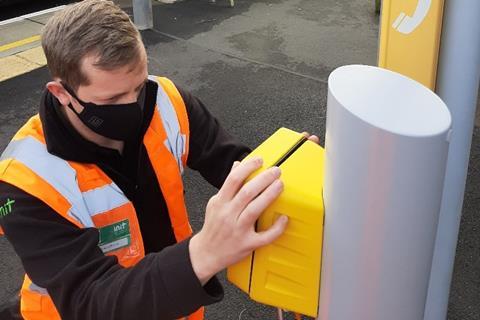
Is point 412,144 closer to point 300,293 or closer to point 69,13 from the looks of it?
point 300,293

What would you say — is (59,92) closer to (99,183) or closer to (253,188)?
(99,183)

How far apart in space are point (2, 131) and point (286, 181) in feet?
15.3

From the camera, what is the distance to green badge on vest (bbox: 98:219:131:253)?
68.7 inches

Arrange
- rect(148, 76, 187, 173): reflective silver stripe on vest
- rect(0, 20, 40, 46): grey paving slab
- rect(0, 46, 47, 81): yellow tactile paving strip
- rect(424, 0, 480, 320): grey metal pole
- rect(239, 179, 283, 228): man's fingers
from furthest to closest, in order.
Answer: rect(0, 20, 40, 46): grey paving slab < rect(0, 46, 47, 81): yellow tactile paving strip < rect(148, 76, 187, 173): reflective silver stripe on vest < rect(424, 0, 480, 320): grey metal pole < rect(239, 179, 283, 228): man's fingers

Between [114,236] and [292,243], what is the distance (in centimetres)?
78

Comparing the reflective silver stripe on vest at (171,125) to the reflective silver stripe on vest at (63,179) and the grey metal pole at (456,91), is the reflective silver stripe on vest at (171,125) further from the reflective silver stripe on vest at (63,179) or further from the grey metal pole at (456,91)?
the grey metal pole at (456,91)

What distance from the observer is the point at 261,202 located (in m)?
1.07

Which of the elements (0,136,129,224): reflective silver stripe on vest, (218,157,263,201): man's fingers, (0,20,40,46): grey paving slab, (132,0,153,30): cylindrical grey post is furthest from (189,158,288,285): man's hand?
(0,20,40,46): grey paving slab

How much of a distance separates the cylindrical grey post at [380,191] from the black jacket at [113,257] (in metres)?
0.34

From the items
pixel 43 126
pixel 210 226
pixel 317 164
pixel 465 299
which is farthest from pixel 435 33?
pixel 465 299

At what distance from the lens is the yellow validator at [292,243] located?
110cm

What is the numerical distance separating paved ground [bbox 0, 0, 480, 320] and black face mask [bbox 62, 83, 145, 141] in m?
1.81

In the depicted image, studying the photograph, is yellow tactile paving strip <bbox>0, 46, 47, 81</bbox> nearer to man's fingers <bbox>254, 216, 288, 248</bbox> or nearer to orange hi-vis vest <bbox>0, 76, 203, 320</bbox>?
orange hi-vis vest <bbox>0, 76, 203, 320</bbox>

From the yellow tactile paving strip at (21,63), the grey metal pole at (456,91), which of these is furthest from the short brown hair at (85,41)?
the yellow tactile paving strip at (21,63)
